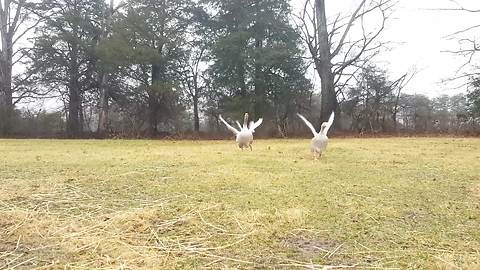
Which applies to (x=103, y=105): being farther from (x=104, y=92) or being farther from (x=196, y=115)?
(x=196, y=115)

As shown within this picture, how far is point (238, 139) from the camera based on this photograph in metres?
9.36

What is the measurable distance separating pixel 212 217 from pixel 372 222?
118 cm

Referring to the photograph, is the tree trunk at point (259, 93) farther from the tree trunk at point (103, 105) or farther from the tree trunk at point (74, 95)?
the tree trunk at point (74, 95)

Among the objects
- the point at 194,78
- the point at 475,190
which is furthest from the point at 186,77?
the point at 475,190

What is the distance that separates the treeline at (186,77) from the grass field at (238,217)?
37.4 feet

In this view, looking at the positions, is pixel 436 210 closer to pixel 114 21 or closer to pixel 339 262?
pixel 339 262

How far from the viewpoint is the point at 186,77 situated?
749 inches

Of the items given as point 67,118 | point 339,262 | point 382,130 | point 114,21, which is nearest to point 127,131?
point 67,118

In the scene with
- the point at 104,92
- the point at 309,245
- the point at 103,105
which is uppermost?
the point at 104,92

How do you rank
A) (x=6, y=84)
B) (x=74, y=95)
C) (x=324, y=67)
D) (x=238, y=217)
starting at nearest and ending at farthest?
(x=238, y=217)
(x=324, y=67)
(x=6, y=84)
(x=74, y=95)

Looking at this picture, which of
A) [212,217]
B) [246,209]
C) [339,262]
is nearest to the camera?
[339,262]

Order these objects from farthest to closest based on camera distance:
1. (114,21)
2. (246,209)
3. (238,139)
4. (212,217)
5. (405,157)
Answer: (114,21) → (238,139) → (405,157) → (246,209) → (212,217)

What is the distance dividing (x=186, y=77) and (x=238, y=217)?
51.7 ft

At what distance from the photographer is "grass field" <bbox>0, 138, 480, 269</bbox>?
2779mm
